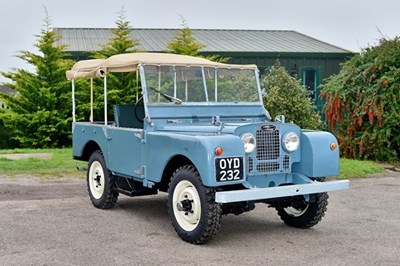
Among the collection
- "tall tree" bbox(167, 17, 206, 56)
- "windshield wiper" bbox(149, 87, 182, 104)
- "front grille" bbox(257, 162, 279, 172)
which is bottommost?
"front grille" bbox(257, 162, 279, 172)

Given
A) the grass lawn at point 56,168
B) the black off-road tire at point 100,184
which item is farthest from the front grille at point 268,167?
the grass lawn at point 56,168

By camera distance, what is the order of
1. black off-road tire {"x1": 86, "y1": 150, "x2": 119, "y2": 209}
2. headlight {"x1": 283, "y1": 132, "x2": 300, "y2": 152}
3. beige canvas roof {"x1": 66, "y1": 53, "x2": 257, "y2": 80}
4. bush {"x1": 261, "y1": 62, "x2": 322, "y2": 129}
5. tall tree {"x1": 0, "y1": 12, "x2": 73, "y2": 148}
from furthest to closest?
tall tree {"x1": 0, "y1": 12, "x2": 73, "y2": 148}, bush {"x1": 261, "y1": 62, "x2": 322, "y2": 129}, black off-road tire {"x1": 86, "y1": 150, "x2": 119, "y2": 209}, beige canvas roof {"x1": 66, "y1": 53, "x2": 257, "y2": 80}, headlight {"x1": 283, "y1": 132, "x2": 300, "y2": 152}

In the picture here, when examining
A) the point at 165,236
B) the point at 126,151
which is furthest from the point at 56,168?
the point at 165,236

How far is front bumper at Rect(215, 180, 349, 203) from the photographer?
5754mm

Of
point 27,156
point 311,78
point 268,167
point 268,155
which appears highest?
point 311,78

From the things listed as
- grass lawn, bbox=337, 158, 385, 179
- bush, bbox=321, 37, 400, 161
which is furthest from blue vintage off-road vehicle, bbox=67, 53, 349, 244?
bush, bbox=321, 37, 400, 161

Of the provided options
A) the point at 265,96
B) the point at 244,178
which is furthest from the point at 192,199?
the point at 265,96

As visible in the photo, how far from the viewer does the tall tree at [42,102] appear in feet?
55.1

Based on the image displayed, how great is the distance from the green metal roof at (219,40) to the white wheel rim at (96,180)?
11004 mm

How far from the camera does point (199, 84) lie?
302 inches

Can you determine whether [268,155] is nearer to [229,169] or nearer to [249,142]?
[249,142]

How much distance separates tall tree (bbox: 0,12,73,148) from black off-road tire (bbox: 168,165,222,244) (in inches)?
431

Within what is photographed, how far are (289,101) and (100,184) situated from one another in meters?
7.59

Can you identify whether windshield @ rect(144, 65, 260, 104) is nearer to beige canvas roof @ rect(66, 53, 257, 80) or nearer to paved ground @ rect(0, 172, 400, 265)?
beige canvas roof @ rect(66, 53, 257, 80)
